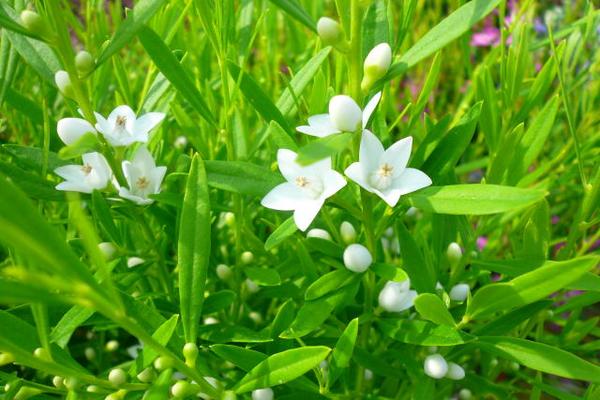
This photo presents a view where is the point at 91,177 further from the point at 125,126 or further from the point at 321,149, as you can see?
the point at 321,149

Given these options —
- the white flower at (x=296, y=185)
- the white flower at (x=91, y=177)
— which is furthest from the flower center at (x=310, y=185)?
the white flower at (x=91, y=177)

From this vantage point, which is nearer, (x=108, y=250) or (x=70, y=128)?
(x=70, y=128)

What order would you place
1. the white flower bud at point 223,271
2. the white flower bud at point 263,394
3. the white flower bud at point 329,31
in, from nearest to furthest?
the white flower bud at point 329,31 < the white flower bud at point 263,394 < the white flower bud at point 223,271

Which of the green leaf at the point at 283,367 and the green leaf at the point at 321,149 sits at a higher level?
the green leaf at the point at 321,149

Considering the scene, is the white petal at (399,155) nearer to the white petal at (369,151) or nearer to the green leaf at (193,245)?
the white petal at (369,151)

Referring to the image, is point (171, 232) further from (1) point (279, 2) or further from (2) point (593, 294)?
(2) point (593, 294)

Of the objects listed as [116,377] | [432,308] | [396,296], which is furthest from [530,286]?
[116,377]
